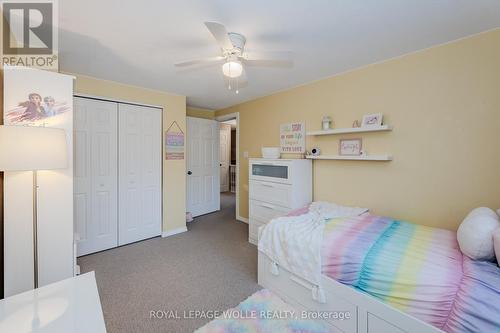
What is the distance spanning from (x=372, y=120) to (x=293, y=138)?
1126 mm

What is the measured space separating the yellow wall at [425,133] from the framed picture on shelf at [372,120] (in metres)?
0.07

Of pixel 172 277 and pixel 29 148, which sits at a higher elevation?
pixel 29 148

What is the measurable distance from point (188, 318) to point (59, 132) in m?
1.70

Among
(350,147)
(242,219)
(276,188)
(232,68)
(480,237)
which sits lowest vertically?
(242,219)

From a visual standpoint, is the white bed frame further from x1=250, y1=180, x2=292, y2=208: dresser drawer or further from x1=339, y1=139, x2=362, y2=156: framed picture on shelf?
x1=339, y1=139, x2=362, y2=156: framed picture on shelf

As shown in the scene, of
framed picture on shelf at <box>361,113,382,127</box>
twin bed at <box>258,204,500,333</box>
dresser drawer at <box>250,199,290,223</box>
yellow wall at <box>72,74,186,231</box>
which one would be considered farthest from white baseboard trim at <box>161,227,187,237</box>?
framed picture on shelf at <box>361,113,382,127</box>

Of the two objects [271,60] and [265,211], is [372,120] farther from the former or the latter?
[265,211]

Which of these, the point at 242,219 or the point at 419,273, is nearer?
the point at 419,273

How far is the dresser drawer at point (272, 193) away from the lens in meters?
2.88

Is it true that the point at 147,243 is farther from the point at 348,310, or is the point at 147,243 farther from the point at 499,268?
the point at 499,268

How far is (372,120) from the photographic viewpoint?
8.06 feet

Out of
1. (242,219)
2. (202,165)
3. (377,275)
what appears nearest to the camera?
(377,275)

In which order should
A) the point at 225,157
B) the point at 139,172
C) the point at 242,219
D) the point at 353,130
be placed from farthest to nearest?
the point at 225,157, the point at 242,219, the point at 139,172, the point at 353,130

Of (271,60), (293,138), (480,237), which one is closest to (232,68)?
(271,60)
